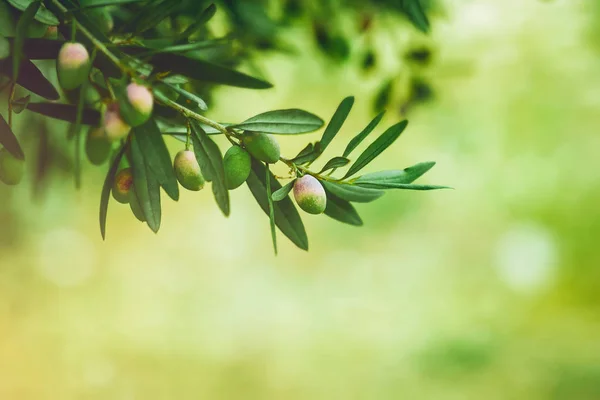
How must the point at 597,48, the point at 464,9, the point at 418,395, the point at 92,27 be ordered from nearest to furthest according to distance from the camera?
the point at 92,27 < the point at 418,395 < the point at 464,9 < the point at 597,48

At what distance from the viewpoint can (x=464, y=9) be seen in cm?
287

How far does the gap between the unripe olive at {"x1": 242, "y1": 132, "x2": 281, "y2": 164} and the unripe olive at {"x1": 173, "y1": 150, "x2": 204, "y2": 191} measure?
0.04 m

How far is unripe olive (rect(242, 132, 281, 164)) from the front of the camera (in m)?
A: 0.45

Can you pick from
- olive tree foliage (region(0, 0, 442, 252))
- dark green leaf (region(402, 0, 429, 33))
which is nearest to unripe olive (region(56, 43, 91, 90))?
olive tree foliage (region(0, 0, 442, 252))

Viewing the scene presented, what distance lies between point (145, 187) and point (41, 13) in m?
0.14

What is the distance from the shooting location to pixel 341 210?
0.54 metres

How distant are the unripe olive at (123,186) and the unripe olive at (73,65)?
10cm

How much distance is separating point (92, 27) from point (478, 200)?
9.02ft

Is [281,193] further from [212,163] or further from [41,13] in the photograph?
[41,13]

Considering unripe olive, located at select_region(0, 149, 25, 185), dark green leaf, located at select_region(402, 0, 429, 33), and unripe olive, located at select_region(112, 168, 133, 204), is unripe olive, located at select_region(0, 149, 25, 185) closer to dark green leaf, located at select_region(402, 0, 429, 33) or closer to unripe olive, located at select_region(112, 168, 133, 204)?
unripe olive, located at select_region(112, 168, 133, 204)

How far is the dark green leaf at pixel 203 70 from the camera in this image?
16.6 inches

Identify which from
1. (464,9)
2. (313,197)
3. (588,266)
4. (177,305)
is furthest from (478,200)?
(313,197)

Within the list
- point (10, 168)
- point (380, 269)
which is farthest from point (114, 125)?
point (380, 269)

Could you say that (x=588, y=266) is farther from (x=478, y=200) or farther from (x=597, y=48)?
(x=597, y=48)
